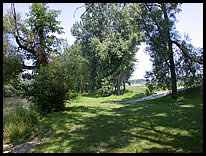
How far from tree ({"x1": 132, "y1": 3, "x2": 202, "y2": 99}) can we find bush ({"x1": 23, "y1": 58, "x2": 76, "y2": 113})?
593 centimetres

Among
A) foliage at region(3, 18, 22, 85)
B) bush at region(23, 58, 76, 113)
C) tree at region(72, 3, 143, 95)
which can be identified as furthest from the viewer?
tree at region(72, 3, 143, 95)

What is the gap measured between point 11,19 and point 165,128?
13.6m

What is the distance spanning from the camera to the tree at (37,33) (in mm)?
13234

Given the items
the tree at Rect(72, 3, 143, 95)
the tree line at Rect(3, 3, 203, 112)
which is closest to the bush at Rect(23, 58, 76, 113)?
the tree line at Rect(3, 3, 203, 112)

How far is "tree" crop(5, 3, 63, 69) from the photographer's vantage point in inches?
521

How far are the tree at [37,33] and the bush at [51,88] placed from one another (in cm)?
290

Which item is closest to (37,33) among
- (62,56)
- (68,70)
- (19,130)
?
(62,56)

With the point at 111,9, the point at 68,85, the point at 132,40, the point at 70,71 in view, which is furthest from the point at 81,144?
the point at 111,9

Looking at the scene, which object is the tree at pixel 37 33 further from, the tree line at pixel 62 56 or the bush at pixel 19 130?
the bush at pixel 19 130

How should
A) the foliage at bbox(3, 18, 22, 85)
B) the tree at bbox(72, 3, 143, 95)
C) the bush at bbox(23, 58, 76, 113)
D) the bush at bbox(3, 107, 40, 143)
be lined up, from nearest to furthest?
1. the bush at bbox(3, 107, 40, 143)
2. the bush at bbox(23, 58, 76, 113)
3. the foliage at bbox(3, 18, 22, 85)
4. the tree at bbox(72, 3, 143, 95)

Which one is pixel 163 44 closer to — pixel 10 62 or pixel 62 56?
pixel 62 56

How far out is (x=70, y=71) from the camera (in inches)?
444

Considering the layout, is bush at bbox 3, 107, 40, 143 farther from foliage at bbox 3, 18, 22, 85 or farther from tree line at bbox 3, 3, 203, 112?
foliage at bbox 3, 18, 22, 85

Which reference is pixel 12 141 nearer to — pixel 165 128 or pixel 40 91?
pixel 40 91
